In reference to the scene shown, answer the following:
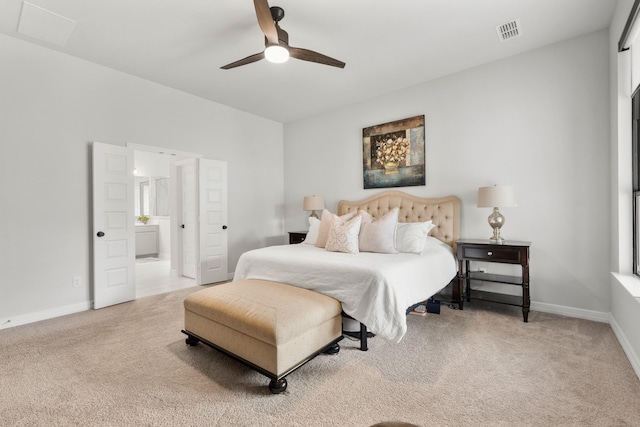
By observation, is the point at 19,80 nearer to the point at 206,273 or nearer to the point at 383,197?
the point at 206,273

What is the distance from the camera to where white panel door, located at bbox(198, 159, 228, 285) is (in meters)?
4.63

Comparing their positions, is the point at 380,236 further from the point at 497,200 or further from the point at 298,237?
the point at 298,237

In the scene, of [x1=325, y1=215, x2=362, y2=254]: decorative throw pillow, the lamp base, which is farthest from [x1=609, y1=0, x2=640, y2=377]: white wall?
[x1=325, y1=215, x2=362, y2=254]: decorative throw pillow

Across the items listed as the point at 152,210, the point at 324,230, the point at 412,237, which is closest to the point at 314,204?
the point at 324,230

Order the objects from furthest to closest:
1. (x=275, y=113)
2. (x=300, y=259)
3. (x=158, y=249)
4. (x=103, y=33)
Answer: (x=158, y=249) < (x=275, y=113) < (x=103, y=33) < (x=300, y=259)

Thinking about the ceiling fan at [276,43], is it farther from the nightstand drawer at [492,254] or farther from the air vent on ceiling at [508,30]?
the nightstand drawer at [492,254]

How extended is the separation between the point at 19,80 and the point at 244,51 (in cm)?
236

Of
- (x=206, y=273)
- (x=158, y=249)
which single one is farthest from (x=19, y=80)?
(x=158, y=249)

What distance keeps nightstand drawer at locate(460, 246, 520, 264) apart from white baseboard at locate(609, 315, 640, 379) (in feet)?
2.94

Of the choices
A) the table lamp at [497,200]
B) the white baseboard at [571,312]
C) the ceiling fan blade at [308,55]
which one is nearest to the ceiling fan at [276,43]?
the ceiling fan blade at [308,55]

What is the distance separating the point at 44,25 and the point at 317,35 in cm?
262

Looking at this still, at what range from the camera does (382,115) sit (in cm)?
450

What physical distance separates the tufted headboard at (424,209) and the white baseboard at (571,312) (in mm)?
1110

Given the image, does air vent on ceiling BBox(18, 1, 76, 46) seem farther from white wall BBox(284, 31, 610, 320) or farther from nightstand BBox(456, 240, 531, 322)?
nightstand BBox(456, 240, 531, 322)
